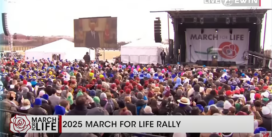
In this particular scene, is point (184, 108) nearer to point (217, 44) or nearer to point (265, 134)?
point (265, 134)

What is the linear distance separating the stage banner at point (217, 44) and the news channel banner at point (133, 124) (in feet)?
56.4

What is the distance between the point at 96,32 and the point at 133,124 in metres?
18.5

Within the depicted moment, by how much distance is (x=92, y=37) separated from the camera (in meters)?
21.3

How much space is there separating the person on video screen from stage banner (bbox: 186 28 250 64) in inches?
266

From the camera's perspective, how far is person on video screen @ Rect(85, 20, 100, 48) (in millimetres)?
21220

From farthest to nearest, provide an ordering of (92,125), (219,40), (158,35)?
(219,40) < (158,35) < (92,125)

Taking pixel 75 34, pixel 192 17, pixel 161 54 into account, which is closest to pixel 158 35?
pixel 192 17

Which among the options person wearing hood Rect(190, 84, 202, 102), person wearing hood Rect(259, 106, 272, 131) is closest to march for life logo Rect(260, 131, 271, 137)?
person wearing hood Rect(259, 106, 272, 131)

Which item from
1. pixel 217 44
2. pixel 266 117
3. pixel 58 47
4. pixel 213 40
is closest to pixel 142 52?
pixel 213 40

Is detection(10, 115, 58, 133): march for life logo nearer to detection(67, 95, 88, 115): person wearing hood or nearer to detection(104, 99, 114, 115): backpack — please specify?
detection(67, 95, 88, 115): person wearing hood

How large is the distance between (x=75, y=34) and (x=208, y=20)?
32.7 feet

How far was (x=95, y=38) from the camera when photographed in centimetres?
2136

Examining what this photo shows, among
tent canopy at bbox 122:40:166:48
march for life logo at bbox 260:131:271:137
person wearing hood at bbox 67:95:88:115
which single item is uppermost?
tent canopy at bbox 122:40:166:48

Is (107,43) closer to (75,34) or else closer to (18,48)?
(75,34)
